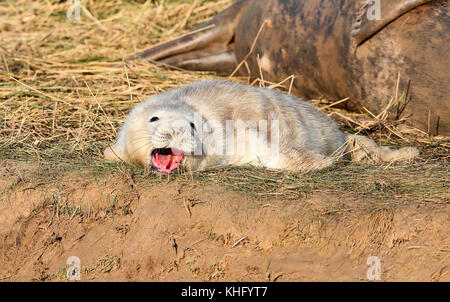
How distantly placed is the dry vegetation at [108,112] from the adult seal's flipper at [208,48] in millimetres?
171

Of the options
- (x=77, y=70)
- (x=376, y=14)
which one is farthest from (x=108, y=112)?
(x=376, y=14)

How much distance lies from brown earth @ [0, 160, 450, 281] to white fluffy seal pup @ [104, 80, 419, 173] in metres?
0.20

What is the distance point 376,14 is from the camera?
4.34 meters

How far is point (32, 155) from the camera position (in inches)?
153

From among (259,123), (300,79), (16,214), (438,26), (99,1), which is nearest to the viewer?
(16,214)

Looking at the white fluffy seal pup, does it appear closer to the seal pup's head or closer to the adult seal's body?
the seal pup's head

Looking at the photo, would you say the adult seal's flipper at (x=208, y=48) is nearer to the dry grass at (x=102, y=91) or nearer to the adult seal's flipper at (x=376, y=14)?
the dry grass at (x=102, y=91)

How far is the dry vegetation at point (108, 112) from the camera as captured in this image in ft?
10.7

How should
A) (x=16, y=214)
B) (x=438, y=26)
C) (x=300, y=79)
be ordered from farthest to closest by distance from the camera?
(x=300, y=79) → (x=438, y=26) → (x=16, y=214)

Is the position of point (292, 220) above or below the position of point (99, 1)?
below

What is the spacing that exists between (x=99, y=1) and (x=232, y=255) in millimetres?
4925

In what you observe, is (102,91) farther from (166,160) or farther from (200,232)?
(200,232)
